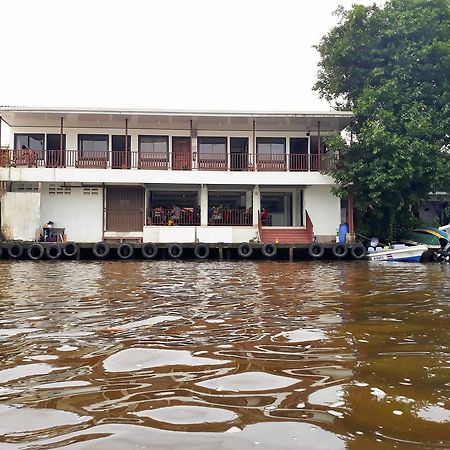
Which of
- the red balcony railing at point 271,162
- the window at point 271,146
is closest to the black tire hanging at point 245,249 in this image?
the red balcony railing at point 271,162

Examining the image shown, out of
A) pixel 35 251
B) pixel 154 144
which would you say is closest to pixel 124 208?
pixel 154 144

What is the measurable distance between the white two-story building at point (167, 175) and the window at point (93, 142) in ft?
0.15

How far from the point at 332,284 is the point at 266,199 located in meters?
14.6

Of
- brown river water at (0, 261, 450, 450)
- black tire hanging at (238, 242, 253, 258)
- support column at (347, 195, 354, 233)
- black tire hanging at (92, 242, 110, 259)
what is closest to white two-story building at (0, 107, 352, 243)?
support column at (347, 195, 354, 233)

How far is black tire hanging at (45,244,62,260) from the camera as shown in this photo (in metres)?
17.3

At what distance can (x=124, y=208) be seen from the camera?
21.3 meters

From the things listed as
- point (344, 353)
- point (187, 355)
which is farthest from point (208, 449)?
point (344, 353)

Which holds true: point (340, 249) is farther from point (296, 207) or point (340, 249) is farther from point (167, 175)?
point (167, 175)

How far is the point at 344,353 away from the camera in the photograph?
3.43 meters

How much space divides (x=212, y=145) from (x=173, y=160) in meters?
2.05

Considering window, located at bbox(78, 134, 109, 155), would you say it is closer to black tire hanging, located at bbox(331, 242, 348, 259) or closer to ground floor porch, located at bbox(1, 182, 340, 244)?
ground floor porch, located at bbox(1, 182, 340, 244)

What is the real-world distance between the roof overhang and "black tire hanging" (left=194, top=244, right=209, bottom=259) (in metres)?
5.80

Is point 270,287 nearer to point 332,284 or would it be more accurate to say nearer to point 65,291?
point 332,284

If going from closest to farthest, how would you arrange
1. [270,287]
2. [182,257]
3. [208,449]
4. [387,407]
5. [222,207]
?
[208,449], [387,407], [270,287], [182,257], [222,207]
